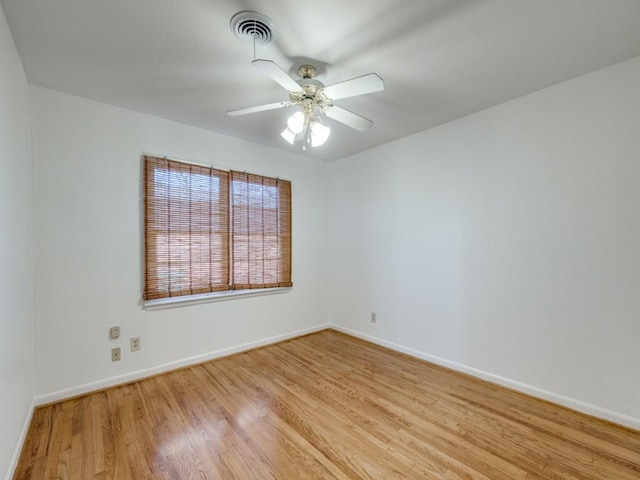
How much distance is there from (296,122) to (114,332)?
7.69 feet

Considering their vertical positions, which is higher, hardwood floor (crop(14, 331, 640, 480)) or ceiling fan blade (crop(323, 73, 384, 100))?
ceiling fan blade (crop(323, 73, 384, 100))

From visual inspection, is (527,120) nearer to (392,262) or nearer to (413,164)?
(413,164)

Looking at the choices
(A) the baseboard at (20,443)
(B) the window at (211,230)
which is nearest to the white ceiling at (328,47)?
(B) the window at (211,230)

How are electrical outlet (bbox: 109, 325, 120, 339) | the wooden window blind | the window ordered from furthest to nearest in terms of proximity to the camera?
the wooden window blind < the window < electrical outlet (bbox: 109, 325, 120, 339)

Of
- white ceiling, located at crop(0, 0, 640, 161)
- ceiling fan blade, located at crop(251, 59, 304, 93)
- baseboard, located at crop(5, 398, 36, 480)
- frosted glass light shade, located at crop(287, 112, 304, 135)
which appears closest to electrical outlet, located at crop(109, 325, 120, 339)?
baseboard, located at crop(5, 398, 36, 480)

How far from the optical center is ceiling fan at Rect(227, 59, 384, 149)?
1662 mm

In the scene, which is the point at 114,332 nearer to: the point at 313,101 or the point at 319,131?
the point at 319,131

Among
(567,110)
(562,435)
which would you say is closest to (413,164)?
(567,110)

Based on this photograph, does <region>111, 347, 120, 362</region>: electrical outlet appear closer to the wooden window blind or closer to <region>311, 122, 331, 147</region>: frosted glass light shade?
the wooden window blind

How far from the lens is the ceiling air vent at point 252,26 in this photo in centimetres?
152

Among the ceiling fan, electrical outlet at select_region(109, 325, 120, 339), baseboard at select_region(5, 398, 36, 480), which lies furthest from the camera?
electrical outlet at select_region(109, 325, 120, 339)

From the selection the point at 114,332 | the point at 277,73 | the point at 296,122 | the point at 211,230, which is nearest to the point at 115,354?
the point at 114,332

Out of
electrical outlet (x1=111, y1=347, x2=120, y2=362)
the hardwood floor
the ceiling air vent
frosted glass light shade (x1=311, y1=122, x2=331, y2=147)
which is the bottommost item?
the hardwood floor

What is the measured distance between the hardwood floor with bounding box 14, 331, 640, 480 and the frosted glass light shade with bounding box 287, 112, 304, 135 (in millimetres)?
2040
